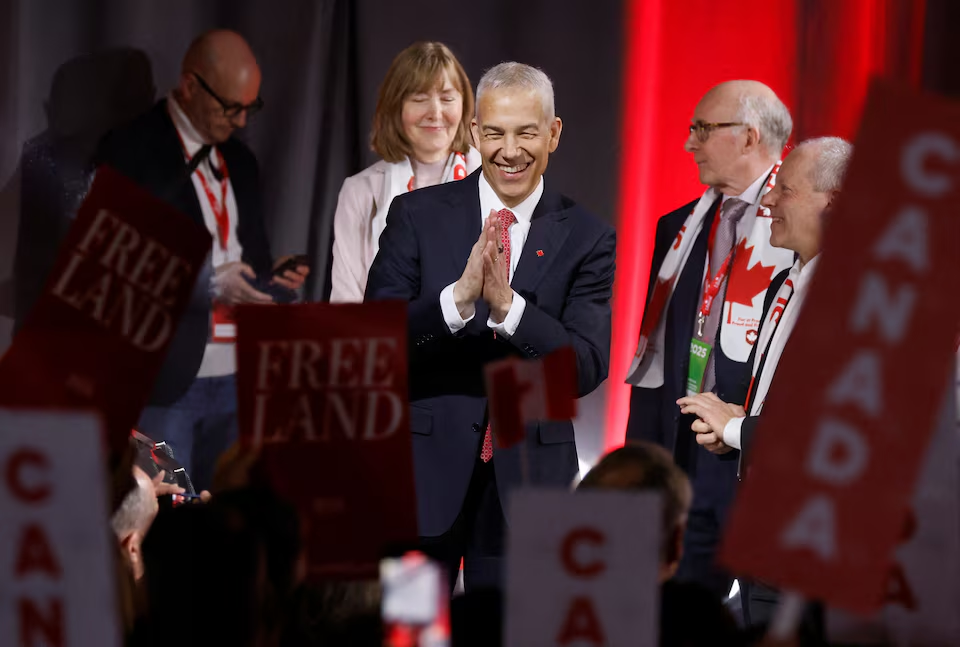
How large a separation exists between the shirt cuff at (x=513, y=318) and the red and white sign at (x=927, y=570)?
1.33m

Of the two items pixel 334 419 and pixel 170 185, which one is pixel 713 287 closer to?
pixel 170 185

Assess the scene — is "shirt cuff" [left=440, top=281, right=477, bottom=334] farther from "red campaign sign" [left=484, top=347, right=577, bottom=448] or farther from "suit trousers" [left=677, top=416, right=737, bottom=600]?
"suit trousers" [left=677, top=416, right=737, bottom=600]

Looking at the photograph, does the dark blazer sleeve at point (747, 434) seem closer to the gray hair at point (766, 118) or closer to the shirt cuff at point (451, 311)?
the shirt cuff at point (451, 311)

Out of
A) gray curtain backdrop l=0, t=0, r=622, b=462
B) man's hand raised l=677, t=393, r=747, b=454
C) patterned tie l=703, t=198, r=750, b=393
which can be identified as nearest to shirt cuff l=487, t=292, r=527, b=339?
man's hand raised l=677, t=393, r=747, b=454

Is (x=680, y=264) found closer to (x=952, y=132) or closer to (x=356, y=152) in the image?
(x=356, y=152)

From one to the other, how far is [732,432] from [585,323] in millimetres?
500

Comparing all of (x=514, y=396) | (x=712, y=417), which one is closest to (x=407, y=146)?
(x=712, y=417)

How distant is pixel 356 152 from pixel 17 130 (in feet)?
3.98

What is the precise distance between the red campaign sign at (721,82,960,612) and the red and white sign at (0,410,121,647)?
2.74 feet

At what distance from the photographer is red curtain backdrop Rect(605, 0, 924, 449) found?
5.04m

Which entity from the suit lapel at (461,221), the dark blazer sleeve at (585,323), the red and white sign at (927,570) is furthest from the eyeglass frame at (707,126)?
the red and white sign at (927,570)

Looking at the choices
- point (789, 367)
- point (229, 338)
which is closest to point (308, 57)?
point (229, 338)

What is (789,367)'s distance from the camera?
1798mm

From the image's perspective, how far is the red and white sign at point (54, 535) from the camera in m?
1.75
